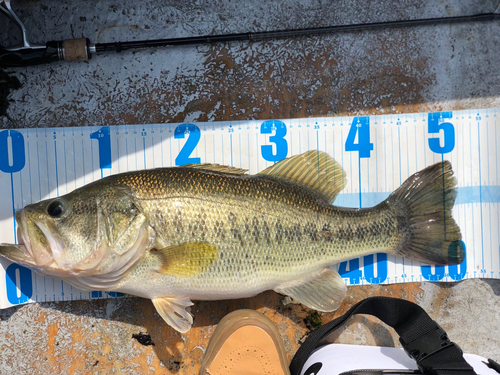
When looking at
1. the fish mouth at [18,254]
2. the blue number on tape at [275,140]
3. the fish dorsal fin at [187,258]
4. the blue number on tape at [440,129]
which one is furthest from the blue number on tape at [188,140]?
the blue number on tape at [440,129]

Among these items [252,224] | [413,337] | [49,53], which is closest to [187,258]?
[252,224]

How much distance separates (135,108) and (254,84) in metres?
0.77

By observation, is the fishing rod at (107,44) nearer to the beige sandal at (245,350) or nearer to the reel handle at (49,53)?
the reel handle at (49,53)

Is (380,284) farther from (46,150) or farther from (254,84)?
(46,150)

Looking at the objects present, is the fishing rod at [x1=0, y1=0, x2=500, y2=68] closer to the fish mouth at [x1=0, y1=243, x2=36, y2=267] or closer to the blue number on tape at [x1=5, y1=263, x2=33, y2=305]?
the fish mouth at [x1=0, y1=243, x2=36, y2=267]

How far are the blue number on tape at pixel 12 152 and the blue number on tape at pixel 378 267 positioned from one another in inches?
87.3

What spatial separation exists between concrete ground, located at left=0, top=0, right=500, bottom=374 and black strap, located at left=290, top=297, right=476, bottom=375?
6.3 inches

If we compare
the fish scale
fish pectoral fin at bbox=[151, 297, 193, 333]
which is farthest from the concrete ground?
the fish scale

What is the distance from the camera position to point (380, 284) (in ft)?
7.29

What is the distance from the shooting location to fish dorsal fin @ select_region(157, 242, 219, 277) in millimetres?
1723

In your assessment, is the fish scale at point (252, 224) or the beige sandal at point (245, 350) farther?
the beige sandal at point (245, 350)

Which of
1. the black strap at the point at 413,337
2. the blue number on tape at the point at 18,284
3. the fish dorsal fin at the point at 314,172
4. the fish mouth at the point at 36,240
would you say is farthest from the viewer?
the blue number on tape at the point at 18,284

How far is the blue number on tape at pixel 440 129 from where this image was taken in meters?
2.19

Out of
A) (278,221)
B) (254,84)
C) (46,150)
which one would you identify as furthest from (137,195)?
(254,84)
